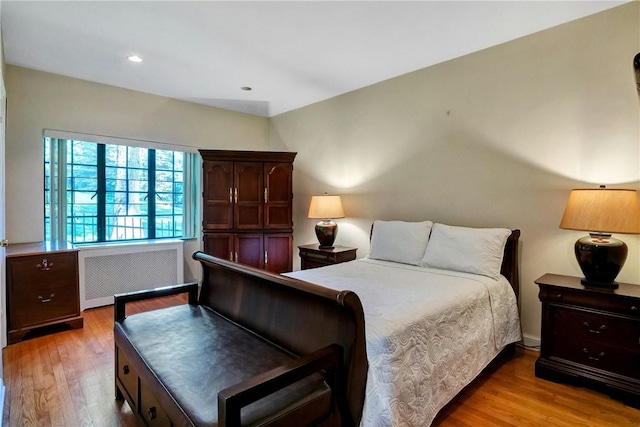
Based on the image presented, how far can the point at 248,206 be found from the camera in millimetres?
4352

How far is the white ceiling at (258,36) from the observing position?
2.39 m

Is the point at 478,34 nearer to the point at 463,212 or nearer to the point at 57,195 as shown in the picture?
the point at 463,212

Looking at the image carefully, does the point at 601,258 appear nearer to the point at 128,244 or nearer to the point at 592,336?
the point at 592,336

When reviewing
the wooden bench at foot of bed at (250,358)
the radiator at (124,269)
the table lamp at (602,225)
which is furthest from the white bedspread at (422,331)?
the radiator at (124,269)

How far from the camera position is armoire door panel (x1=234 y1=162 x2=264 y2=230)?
432cm

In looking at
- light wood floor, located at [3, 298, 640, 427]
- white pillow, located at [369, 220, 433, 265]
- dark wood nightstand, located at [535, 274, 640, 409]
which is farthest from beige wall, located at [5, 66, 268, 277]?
dark wood nightstand, located at [535, 274, 640, 409]

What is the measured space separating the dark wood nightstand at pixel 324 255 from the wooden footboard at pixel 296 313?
5.12 feet

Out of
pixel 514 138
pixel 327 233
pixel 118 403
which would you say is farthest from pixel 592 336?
pixel 118 403

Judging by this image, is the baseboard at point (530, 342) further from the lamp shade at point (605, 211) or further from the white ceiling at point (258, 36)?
the white ceiling at point (258, 36)

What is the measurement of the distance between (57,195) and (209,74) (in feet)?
7.07

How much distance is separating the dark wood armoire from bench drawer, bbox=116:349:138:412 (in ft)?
7.55

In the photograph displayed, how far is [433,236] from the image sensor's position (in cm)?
300

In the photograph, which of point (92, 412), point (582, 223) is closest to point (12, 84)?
point (92, 412)

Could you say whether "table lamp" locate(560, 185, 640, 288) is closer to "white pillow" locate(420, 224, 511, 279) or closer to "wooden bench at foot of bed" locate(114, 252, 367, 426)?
"white pillow" locate(420, 224, 511, 279)
